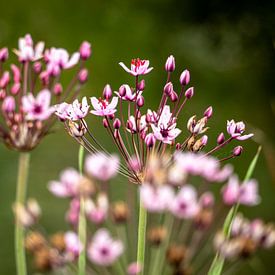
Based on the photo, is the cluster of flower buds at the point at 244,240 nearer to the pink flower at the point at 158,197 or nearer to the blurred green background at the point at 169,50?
the pink flower at the point at 158,197

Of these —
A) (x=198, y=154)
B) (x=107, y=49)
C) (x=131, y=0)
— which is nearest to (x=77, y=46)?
(x=107, y=49)

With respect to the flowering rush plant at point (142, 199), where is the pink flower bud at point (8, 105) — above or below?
above

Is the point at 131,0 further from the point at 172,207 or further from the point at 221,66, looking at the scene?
the point at 172,207

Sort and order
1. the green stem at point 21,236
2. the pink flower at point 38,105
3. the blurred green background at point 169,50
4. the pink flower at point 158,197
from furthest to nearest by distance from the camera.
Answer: the blurred green background at point 169,50 → the green stem at point 21,236 → the pink flower at point 38,105 → the pink flower at point 158,197

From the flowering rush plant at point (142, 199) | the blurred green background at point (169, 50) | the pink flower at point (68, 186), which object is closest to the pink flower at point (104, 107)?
the flowering rush plant at point (142, 199)

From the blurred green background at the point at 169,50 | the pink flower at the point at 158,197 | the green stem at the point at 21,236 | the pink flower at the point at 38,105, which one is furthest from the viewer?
the blurred green background at the point at 169,50

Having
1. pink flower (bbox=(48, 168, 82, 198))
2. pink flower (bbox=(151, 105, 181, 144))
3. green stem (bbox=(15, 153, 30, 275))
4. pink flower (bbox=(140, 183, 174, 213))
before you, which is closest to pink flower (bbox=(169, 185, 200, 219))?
pink flower (bbox=(140, 183, 174, 213))
